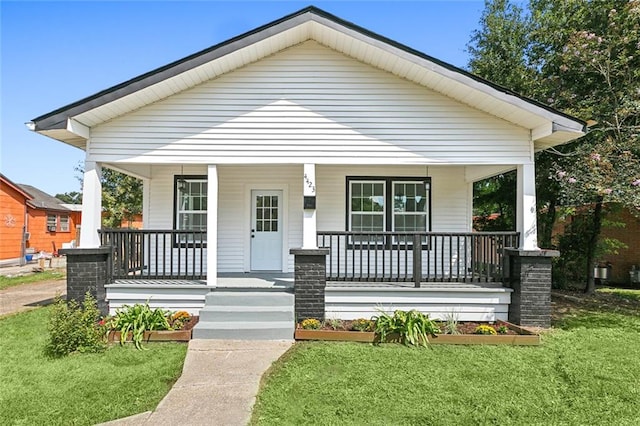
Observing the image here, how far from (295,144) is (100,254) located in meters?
4.13

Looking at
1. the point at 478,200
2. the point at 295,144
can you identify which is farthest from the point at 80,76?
the point at 478,200

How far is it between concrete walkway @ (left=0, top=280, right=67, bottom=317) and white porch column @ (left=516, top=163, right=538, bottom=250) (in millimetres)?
9057

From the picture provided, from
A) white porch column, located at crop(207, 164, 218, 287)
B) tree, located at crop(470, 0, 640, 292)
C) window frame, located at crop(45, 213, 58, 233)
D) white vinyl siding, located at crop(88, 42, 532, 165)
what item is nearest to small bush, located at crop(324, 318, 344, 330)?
white porch column, located at crop(207, 164, 218, 287)

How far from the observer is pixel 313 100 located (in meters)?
6.98

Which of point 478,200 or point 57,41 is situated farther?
point 478,200

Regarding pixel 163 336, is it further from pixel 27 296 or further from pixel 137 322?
pixel 27 296

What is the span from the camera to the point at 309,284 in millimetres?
6562

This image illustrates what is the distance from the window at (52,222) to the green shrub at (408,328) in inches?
1032

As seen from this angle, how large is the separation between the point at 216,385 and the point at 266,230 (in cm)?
500

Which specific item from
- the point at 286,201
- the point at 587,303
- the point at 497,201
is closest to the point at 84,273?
the point at 286,201

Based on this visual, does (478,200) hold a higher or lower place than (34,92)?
lower

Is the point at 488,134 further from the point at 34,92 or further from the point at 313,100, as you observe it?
the point at 34,92

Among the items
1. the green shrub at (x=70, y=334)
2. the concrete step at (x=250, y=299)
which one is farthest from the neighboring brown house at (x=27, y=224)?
the concrete step at (x=250, y=299)

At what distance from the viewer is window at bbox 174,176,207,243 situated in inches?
350
